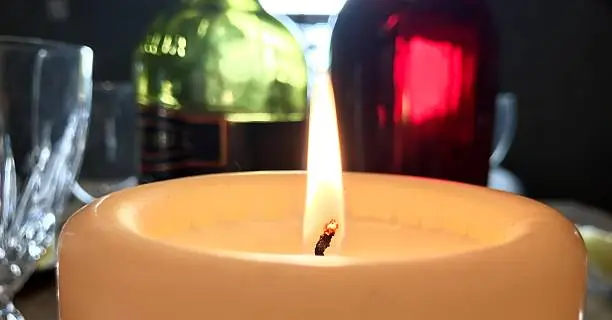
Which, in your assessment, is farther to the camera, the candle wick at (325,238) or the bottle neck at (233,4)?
the bottle neck at (233,4)

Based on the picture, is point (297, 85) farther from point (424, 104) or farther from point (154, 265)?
point (154, 265)

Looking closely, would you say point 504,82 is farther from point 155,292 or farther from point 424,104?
point 155,292

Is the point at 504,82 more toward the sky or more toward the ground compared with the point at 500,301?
more toward the ground

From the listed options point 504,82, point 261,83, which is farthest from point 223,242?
point 504,82

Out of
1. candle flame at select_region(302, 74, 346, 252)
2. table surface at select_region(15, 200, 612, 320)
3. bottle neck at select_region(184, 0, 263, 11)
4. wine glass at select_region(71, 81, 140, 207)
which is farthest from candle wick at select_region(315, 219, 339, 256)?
wine glass at select_region(71, 81, 140, 207)

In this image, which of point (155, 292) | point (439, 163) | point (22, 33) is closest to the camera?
point (155, 292)

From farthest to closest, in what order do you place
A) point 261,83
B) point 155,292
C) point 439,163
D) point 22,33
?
1. point 22,33
2. point 261,83
3. point 439,163
4. point 155,292

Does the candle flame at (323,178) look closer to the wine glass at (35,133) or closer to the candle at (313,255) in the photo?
the candle at (313,255)

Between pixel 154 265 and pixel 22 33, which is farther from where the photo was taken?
pixel 22 33

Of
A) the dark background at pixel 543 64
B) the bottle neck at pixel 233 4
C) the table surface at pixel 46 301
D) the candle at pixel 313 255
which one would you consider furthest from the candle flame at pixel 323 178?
the dark background at pixel 543 64
